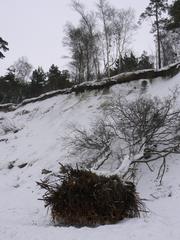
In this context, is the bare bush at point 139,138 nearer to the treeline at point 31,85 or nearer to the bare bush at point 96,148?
the bare bush at point 96,148

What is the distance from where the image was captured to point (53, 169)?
1474cm

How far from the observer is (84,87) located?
22.0 m

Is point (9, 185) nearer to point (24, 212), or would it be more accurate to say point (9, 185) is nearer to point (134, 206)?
point (24, 212)

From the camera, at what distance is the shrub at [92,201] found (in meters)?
8.42

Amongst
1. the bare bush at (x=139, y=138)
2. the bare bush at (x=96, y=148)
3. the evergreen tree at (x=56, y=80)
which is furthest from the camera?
the evergreen tree at (x=56, y=80)

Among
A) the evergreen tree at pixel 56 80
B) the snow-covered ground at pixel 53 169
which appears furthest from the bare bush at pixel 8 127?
the evergreen tree at pixel 56 80

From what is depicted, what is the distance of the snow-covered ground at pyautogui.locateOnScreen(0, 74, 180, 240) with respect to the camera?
24.0 ft

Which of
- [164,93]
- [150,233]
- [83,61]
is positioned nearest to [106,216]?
[150,233]

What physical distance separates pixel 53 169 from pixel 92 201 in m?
6.46

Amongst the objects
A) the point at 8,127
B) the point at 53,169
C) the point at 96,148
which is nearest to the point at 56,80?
the point at 8,127

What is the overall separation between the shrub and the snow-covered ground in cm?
35

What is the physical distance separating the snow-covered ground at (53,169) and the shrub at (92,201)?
35 cm

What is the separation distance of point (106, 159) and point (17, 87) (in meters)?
25.1

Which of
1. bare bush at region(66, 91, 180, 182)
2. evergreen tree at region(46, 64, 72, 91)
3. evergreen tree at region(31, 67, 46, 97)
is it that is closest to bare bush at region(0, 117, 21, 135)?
bare bush at region(66, 91, 180, 182)
